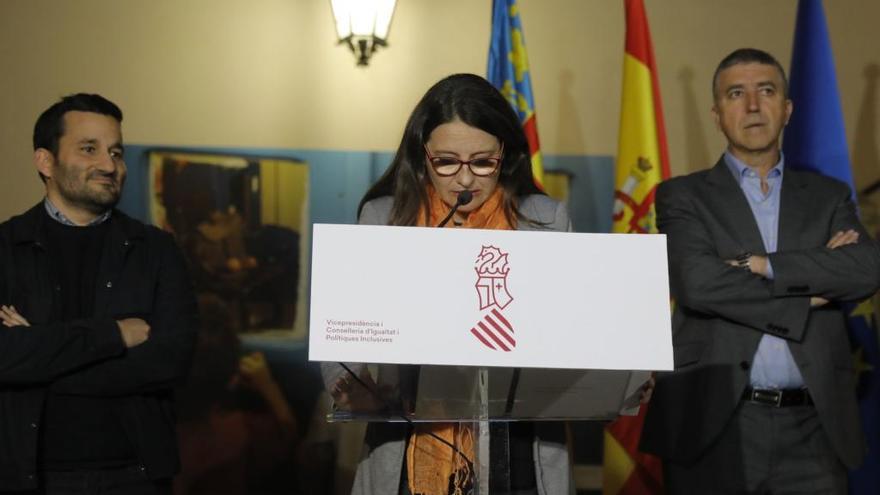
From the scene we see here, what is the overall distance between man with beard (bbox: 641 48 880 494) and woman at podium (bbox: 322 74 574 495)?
0.95m

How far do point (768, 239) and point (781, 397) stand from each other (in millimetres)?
510

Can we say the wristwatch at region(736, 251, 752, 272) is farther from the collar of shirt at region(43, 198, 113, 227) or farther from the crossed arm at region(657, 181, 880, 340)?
the collar of shirt at region(43, 198, 113, 227)

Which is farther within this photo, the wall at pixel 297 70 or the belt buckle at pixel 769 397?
the wall at pixel 297 70

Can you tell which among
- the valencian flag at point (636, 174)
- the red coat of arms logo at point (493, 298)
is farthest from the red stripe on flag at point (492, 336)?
the valencian flag at point (636, 174)

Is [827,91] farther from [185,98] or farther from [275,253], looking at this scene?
[185,98]

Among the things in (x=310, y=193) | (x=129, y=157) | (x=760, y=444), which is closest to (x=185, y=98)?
(x=129, y=157)

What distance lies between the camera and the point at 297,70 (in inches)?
188

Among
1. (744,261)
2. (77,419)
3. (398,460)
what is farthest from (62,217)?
(744,261)

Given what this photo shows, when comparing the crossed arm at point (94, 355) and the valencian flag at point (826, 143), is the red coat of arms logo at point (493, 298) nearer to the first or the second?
the crossed arm at point (94, 355)

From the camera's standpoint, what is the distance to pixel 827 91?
3986mm

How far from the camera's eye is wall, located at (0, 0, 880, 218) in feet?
15.5

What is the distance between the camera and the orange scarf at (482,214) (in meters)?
2.35

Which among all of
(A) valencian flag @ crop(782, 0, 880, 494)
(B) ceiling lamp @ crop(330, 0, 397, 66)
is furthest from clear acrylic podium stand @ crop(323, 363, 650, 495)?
(B) ceiling lamp @ crop(330, 0, 397, 66)

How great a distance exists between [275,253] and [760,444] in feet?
7.72
